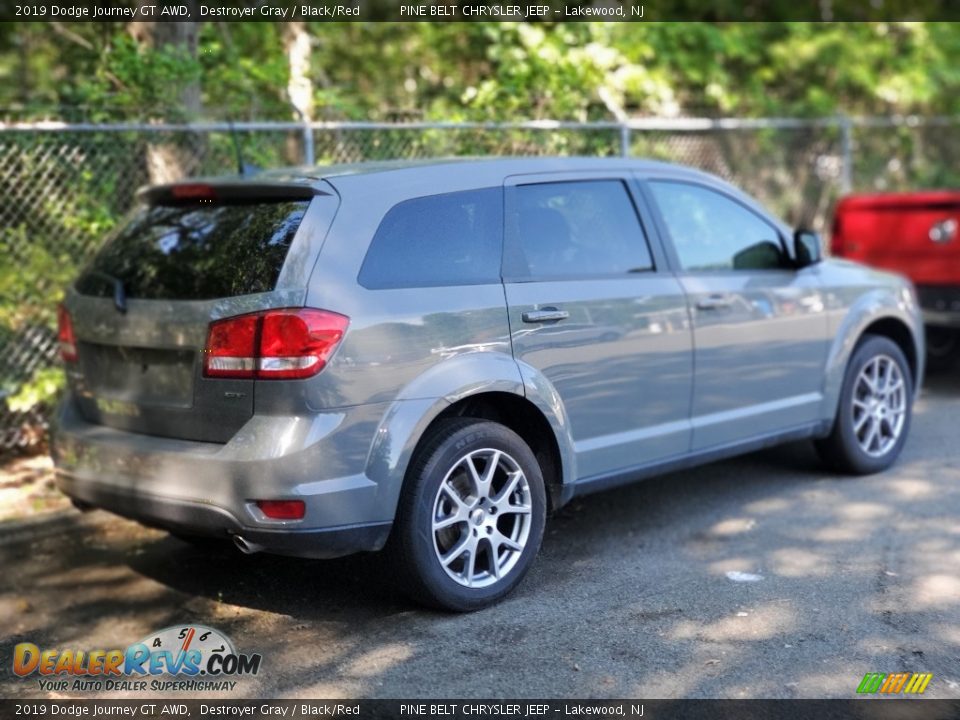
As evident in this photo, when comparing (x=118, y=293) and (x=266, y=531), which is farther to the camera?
(x=118, y=293)

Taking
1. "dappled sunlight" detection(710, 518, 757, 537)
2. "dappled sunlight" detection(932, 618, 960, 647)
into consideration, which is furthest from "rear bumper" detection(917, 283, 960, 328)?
"dappled sunlight" detection(932, 618, 960, 647)

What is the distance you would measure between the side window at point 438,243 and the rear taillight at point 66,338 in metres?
1.51

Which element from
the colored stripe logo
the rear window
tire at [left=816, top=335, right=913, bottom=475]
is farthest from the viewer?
tire at [left=816, top=335, right=913, bottom=475]

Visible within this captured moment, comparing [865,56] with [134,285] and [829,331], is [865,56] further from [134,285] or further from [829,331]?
[134,285]

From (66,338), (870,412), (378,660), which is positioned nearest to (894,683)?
(378,660)

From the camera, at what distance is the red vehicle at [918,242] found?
28.0ft

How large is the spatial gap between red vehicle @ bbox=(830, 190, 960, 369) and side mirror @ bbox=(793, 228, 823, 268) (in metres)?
2.77

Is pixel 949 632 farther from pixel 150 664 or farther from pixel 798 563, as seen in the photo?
pixel 150 664

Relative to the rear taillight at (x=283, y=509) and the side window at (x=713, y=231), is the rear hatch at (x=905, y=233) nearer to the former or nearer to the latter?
the side window at (x=713, y=231)

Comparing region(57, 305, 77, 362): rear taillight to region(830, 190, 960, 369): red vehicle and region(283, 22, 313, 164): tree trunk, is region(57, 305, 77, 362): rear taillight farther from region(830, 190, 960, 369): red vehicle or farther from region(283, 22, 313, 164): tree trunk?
region(830, 190, 960, 369): red vehicle

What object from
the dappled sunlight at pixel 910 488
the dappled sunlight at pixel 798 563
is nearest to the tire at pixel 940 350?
the dappled sunlight at pixel 910 488

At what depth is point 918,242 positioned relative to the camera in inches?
344

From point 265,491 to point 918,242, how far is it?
20.1ft

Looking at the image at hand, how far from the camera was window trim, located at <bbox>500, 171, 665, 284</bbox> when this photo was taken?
4961 mm
